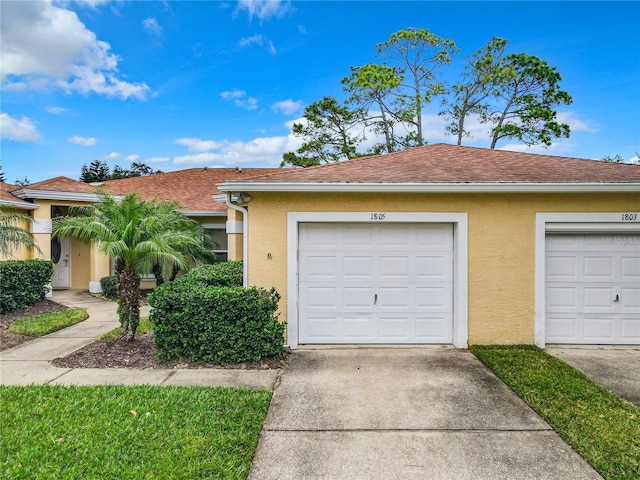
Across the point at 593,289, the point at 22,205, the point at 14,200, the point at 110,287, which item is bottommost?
the point at 110,287

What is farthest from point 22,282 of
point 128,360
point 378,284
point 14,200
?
point 378,284

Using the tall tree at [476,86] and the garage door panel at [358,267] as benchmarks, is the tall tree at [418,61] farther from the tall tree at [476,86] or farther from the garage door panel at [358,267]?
the garage door panel at [358,267]

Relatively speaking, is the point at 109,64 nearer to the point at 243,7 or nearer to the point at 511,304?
the point at 243,7

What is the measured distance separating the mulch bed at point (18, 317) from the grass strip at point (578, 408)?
886 centimetres

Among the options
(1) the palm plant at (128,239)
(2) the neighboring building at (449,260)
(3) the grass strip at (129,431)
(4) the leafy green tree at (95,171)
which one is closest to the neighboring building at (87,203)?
(1) the palm plant at (128,239)

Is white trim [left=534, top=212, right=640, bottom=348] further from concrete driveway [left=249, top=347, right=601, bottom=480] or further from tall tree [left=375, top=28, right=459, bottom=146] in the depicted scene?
tall tree [left=375, top=28, right=459, bottom=146]

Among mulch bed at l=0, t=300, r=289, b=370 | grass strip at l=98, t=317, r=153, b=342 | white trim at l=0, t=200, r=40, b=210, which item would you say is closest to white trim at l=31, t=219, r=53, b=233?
white trim at l=0, t=200, r=40, b=210

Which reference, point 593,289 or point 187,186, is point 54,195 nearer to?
point 187,186

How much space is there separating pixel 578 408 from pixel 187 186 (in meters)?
15.1

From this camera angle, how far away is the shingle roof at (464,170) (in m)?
6.59

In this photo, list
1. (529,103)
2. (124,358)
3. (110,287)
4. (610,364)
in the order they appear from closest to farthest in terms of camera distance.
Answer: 1. (610,364)
2. (124,358)
3. (110,287)
4. (529,103)

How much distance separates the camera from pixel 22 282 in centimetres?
961

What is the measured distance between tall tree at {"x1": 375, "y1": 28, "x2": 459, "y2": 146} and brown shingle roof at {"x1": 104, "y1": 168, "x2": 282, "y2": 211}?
387 inches

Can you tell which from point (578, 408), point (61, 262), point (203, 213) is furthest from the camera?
point (61, 262)
